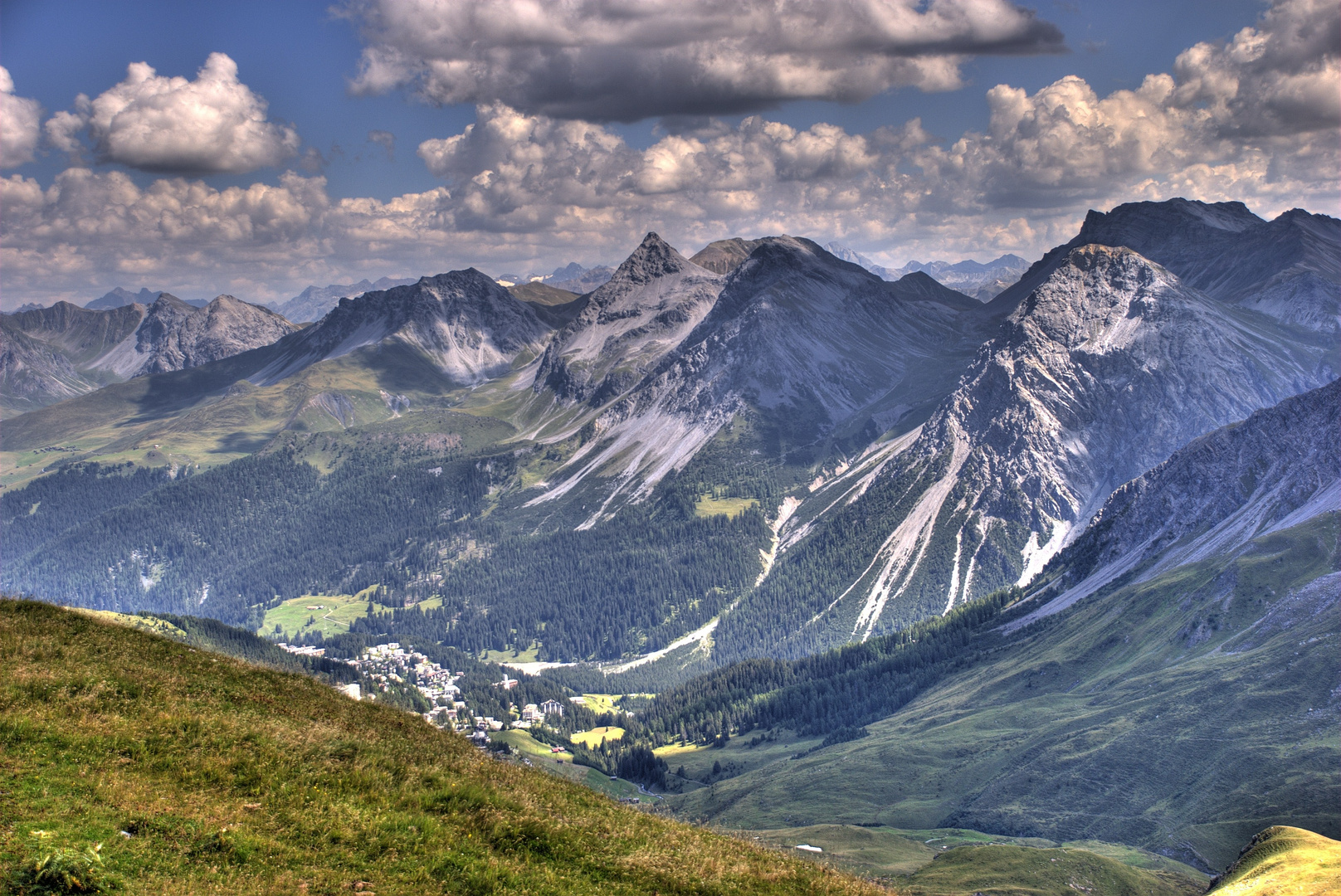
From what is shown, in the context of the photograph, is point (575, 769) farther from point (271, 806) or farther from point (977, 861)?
point (271, 806)

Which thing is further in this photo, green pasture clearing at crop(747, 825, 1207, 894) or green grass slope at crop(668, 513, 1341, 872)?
green grass slope at crop(668, 513, 1341, 872)

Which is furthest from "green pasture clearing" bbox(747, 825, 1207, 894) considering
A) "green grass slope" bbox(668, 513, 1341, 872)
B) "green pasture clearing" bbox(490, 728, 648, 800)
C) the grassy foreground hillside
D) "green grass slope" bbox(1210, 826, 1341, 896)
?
"green pasture clearing" bbox(490, 728, 648, 800)

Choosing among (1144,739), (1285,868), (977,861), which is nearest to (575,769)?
(977,861)

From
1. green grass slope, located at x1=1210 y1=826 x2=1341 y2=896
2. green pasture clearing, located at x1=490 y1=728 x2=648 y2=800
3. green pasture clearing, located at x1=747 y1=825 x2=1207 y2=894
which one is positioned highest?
green grass slope, located at x1=1210 y1=826 x2=1341 y2=896

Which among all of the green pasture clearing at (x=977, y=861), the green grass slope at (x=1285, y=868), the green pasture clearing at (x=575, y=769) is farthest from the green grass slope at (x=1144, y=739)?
the green grass slope at (x=1285, y=868)

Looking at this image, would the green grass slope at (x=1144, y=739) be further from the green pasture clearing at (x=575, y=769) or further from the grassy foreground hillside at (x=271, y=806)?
the grassy foreground hillside at (x=271, y=806)

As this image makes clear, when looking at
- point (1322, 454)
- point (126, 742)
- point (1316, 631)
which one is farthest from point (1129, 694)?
point (126, 742)

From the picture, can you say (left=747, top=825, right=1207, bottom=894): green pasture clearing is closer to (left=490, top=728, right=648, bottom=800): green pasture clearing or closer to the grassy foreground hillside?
the grassy foreground hillside
